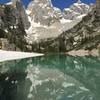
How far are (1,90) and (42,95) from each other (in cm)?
563

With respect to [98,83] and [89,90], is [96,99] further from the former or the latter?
[98,83]

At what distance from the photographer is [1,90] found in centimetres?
3356

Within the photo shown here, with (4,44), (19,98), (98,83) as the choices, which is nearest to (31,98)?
(19,98)

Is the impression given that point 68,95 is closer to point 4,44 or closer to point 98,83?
point 98,83

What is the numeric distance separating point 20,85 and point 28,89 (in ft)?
9.65

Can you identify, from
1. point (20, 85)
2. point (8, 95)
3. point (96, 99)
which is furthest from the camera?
point (20, 85)

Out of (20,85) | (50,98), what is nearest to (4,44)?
(20,85)

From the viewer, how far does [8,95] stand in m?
30.8

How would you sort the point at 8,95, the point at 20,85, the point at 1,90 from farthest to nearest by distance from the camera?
the point at 20,85
the point at 1,90
the point at 8,95

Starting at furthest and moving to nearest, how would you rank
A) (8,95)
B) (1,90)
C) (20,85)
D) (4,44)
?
1. (4,44)
2. (20,85)
3. (1,90)
4. (8,95)

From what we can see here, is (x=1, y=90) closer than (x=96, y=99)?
No

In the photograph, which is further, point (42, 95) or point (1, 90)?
point (1, 90)

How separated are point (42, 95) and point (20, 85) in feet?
25.5

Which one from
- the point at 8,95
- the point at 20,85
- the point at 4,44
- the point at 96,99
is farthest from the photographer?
the point at 4,44
